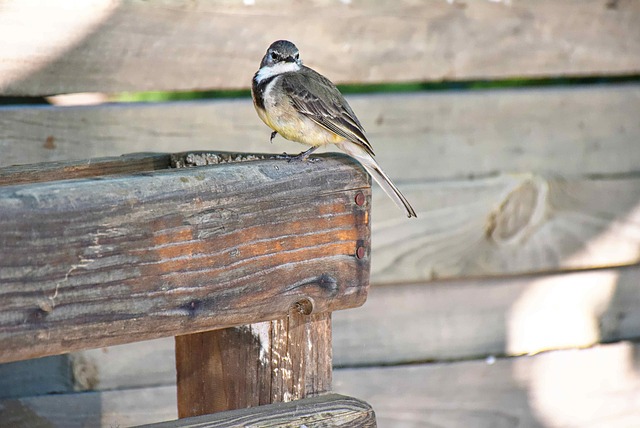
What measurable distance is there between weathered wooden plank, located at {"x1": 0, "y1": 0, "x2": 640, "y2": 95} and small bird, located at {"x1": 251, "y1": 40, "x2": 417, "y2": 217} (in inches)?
16.5

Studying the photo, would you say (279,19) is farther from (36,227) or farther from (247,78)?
(36,227)

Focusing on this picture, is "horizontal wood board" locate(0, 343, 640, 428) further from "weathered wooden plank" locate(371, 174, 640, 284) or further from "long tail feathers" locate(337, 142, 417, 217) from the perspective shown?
"long tail feathers" locate(337, 142, 417, 217)

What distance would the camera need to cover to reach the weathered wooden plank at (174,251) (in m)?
1.48

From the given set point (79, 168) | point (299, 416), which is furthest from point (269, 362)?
point (79, 168)

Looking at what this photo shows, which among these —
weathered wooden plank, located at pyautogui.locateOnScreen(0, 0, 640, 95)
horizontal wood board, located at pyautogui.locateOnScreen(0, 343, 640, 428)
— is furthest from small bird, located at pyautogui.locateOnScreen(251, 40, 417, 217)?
horizontal wood board, located at pyautogui.locateOnScreen(0, 343, 640, 428)

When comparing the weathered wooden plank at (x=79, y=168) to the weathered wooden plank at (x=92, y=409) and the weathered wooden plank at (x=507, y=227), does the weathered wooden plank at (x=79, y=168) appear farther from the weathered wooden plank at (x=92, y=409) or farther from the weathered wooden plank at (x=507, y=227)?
the weathered wooden plank at (x=507, y=227)

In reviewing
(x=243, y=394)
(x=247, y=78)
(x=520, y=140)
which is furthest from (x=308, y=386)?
(x=520, y=140)

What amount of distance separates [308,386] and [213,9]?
1901mm

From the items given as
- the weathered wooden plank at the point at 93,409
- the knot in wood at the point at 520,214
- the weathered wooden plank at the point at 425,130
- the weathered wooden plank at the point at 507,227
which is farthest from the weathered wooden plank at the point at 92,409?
the knot in wood at the point at 520,214

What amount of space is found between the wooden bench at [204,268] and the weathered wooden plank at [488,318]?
1.68 metres

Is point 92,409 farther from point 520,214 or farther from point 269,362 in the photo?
point 520,214

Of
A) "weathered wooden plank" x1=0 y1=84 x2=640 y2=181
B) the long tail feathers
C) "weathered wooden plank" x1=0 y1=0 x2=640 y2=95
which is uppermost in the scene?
"weathered wooden plank" x1=0 y1=0 x2=640 y2=95

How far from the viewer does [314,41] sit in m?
3.58

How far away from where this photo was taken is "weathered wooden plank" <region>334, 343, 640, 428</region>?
12.6ft
